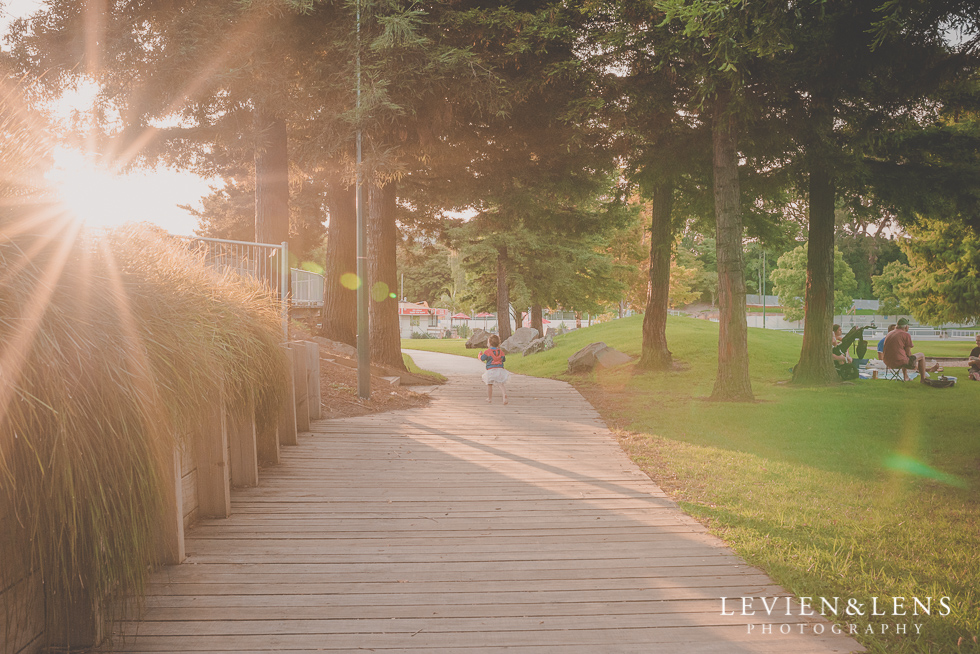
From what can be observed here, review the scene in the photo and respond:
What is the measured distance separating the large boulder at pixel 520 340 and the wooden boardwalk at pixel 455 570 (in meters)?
23.9

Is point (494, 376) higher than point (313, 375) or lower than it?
lower

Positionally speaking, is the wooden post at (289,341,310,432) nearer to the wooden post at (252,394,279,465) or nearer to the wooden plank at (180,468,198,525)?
the wooden post at (252,394,279,465)

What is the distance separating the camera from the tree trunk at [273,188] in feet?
44.1

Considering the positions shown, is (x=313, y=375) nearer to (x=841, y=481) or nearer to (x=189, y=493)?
(x=189, y=493)

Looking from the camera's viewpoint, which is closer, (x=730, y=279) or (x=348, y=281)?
(x=730, y=279)

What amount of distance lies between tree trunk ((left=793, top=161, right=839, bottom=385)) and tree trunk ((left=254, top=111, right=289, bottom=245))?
1214 cm

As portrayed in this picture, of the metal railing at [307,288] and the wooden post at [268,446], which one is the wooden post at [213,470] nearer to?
the wooden post at [268,446]

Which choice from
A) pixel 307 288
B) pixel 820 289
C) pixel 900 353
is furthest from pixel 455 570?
pixel 307 288

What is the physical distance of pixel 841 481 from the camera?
597 centimetres

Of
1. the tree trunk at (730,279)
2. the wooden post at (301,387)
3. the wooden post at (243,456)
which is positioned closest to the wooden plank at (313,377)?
the wooden post at (301,387)

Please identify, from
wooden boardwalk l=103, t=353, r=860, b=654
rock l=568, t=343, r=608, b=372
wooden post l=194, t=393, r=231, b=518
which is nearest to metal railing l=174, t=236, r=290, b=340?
wooden post l=194, t=393, r=231, b=518

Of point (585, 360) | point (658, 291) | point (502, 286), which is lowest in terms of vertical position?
point (585, 360)

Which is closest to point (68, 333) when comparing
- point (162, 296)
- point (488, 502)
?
point (162, 296)

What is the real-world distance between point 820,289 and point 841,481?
925cm
